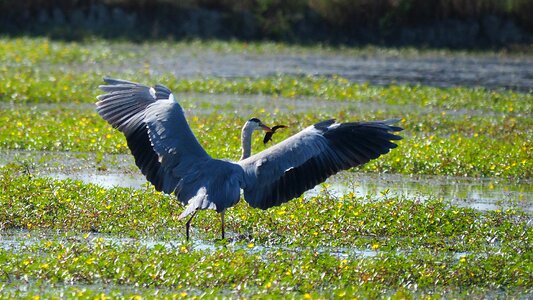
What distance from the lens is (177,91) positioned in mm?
21844

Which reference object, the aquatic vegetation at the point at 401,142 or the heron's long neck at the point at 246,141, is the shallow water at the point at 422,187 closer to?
the aquatic vegetation at the point at 401,142

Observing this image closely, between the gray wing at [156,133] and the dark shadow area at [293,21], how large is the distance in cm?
2287

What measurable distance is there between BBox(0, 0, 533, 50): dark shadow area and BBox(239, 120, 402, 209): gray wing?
77.6 feet

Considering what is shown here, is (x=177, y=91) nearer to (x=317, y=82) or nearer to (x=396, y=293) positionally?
(x=317, y=82)

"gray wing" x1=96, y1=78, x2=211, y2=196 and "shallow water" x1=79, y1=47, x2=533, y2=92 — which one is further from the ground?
"gray wing" x1=96, y1=78, x2=211, y2=196

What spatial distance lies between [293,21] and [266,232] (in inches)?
976

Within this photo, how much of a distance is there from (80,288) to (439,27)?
27.5 m

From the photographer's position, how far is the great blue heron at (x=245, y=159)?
9.43 metres

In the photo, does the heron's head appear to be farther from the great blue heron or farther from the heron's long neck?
the great blue heron

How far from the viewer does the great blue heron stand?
943 cm

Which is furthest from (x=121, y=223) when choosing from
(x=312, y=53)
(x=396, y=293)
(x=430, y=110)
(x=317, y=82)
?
(x=312, y=53)

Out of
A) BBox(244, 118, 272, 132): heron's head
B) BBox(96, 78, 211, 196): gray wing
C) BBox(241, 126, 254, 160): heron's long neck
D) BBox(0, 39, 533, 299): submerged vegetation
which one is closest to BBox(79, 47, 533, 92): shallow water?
BBox(0, 39, 533, 299): submerged vegetation

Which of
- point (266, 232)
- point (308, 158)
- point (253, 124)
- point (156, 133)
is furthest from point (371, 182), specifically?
point (156, 133)

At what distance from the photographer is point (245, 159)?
995 cm
